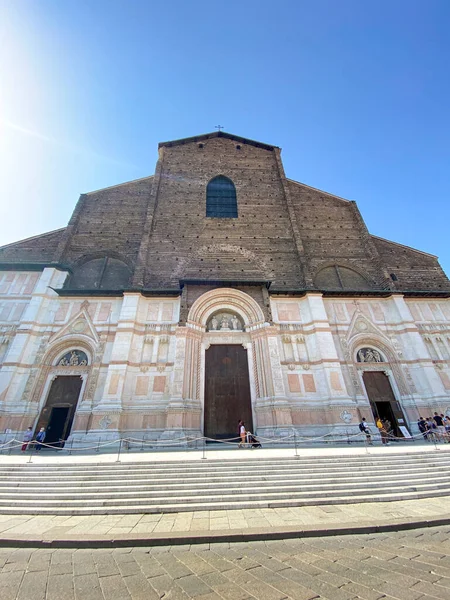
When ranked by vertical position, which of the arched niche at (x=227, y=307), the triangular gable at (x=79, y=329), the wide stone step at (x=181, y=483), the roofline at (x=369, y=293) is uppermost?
the roofline at (x=369, y=293)

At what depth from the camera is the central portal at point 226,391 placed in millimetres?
11031

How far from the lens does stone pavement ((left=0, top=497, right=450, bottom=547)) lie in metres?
3.62

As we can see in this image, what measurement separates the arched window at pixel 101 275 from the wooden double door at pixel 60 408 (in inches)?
188

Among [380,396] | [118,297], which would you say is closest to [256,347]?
[380,396]

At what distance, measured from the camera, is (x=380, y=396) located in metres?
12.0

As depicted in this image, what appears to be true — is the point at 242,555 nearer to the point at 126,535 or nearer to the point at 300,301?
the point at 126,535

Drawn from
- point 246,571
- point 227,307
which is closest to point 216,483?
point 246,571

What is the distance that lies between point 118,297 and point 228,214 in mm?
8729

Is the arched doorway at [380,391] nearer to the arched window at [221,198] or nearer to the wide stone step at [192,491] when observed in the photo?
the wide stone step at [192,491]

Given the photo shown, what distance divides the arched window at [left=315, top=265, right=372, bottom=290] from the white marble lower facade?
1.21m

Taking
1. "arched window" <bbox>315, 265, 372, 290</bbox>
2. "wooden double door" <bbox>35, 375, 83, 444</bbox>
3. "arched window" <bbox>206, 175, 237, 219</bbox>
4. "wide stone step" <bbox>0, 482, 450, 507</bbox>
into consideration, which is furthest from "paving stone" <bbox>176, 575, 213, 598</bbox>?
"arched window" <bbox>206, 175, 237, 219</bbox>

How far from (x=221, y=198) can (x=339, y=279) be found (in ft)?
30.4

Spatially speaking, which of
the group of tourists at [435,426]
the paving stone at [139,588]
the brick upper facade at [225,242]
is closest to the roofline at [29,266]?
the brick upper facade at [225,242]

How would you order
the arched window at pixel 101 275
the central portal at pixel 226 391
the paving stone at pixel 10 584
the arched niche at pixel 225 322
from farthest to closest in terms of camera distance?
Result: 1. the arched window at pixel 101 275
2. the arched niche at pixel 225 322
3. the central portal at pixel 226 391
4. the paving stone at pixel 10 584
